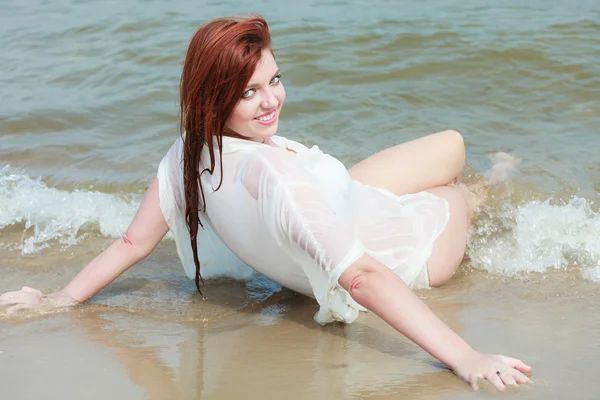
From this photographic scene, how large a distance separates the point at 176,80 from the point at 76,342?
483 cm

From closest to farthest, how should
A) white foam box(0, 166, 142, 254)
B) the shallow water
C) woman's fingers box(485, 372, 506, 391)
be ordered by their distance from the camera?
woman's fingers box(485, 372, 506, 391)
the shallow water
white foam box(0, 166, 142, 254)

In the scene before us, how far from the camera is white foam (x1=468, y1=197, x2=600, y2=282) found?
420cm

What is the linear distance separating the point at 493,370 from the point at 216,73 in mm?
1437

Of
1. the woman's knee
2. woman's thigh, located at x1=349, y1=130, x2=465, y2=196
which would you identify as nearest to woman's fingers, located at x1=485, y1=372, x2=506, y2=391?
woman's thigh, located at x1=349, y1=130, x2=465, y2=196

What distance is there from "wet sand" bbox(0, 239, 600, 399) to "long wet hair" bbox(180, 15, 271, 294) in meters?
0.73

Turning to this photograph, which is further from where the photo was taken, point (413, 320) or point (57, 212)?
point (57, 212)

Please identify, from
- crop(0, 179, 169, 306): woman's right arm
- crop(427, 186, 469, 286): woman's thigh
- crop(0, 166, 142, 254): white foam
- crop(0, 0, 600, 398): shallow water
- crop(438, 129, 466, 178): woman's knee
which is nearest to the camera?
crop(0, 179, 169, 306): woman's right arm

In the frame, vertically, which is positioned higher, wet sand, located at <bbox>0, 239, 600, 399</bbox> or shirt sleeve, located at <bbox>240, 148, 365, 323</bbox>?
shirt sleeve, located at <bbox>240, 148, 365, 323</bbox>

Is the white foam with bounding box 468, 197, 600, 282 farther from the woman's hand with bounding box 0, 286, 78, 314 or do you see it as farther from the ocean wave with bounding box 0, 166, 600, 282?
the woman's hand with bounding box 0, 286, 78, 314

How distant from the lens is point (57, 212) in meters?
5.36

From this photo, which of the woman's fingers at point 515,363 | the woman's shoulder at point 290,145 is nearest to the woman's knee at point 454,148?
the woman's shoulder at point 290,145

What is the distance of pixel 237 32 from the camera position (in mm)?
3107

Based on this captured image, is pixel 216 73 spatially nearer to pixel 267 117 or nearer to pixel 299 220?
pixel 267 117

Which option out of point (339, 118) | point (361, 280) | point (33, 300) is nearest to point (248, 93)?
point (361, 280)
